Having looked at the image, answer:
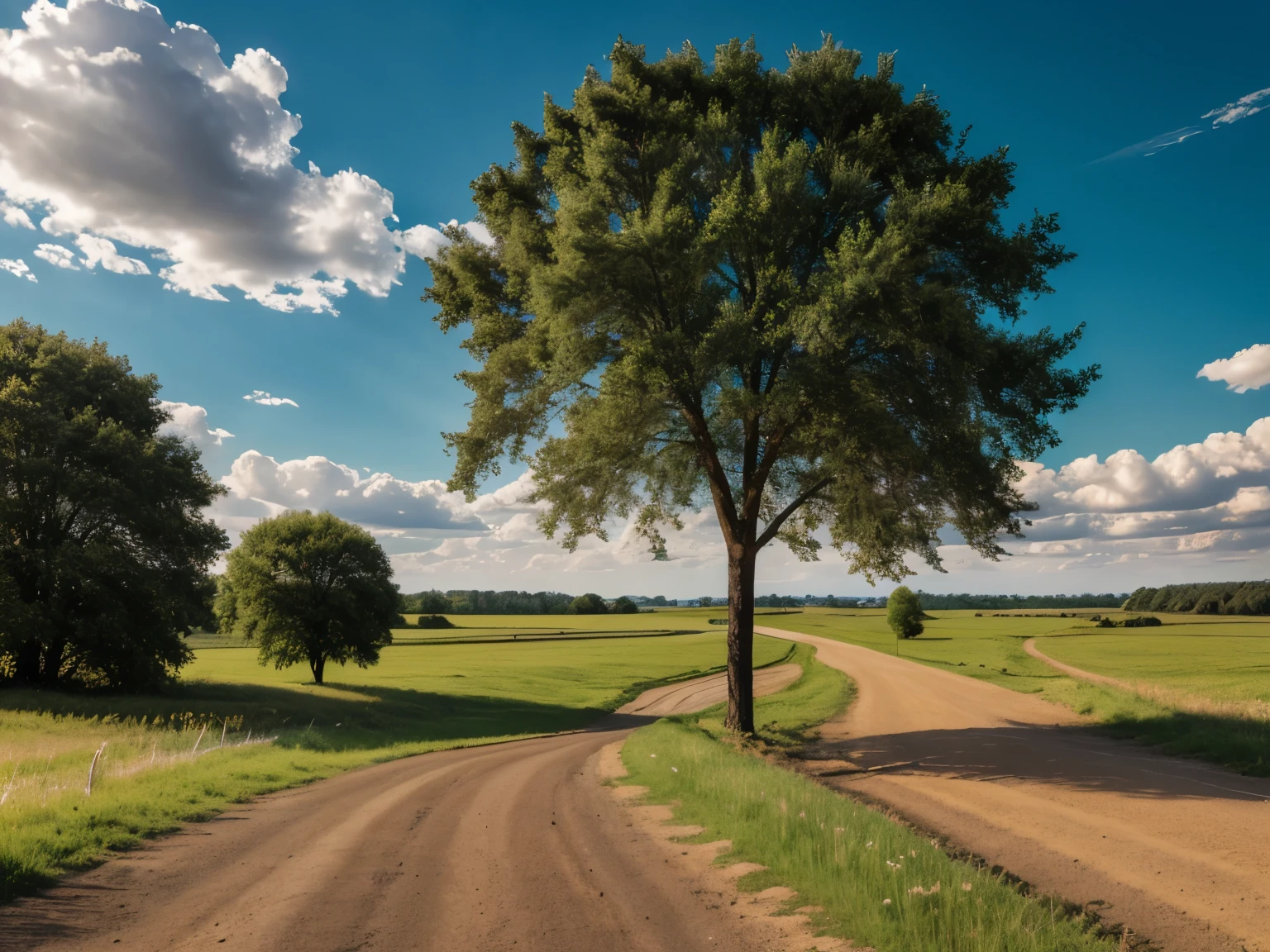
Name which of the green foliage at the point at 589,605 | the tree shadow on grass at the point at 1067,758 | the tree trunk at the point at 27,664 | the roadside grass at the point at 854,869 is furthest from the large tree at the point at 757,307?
the green foliage at the point at 589,605

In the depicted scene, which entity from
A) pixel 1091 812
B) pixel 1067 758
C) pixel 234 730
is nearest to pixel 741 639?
pixel 1067 758

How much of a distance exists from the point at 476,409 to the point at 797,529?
37.9ft

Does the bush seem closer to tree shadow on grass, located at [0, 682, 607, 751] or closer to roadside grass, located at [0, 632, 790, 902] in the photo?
roadside grass, located at [0, 632, 790, 902]

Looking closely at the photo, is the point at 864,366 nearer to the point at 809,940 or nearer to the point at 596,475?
the point at 596,475

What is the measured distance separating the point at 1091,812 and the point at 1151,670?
3637 cm

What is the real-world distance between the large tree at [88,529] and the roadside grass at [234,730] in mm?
3000

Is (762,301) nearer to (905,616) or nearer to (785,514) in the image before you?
(785,514)

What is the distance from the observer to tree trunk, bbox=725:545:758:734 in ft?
65.0

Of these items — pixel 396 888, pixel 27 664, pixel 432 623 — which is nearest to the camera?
pixel 396 888

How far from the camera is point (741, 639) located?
19984 mm

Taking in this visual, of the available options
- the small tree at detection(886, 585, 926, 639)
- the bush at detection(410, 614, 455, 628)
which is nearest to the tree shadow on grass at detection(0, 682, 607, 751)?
the small tree at detection(886, 585, 926, 639)

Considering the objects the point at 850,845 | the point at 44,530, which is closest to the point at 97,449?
the point at 44,530

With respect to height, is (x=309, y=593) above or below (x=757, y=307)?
below

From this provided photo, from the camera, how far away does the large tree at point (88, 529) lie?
96.1ft
